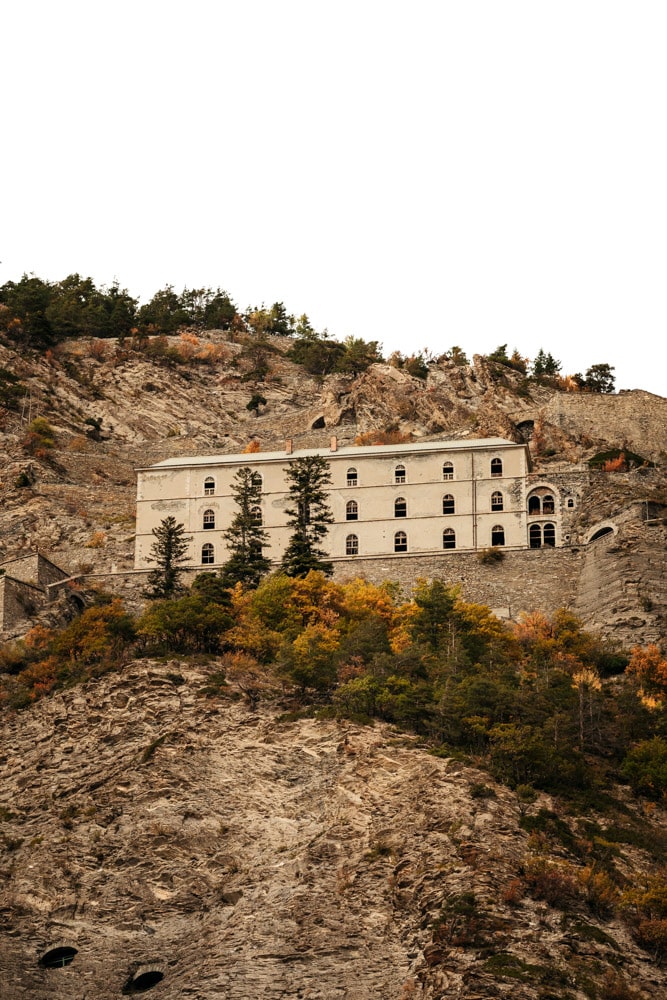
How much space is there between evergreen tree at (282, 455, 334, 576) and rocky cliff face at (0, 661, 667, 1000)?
22.7 m

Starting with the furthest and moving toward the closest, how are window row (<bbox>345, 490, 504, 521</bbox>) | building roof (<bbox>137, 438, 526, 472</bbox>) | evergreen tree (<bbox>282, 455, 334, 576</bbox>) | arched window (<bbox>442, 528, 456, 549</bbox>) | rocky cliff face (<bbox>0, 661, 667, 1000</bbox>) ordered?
1. building roof (<bbox>137, 438, 526, 472</bbox>)
2. window row (<bbox>345, 490, 504, 521</bbox>)
3. arched window (<bbox>442, 528, 456, 549</bbox>)
4. evergreen tree (<bbox>282, 455, 334, 576</bbox>)
5. rocky cliff face (<bbox>0, 661, 667, 1000</bbox>)

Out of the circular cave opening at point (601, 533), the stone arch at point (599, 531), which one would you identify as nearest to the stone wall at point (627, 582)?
the stone arch at point (599, 531)

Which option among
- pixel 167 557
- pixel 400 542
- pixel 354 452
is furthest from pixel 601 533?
pixel 167 557

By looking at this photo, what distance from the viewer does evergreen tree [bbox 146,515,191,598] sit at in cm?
8645

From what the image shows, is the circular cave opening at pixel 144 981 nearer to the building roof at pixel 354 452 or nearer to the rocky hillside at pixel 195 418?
the rocky hillside at pixel 195 418

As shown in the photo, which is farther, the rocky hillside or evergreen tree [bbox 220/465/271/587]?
the rocky hillside

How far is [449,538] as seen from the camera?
91.2 meters

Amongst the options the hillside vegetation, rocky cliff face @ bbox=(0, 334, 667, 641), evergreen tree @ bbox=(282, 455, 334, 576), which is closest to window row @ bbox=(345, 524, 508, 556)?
evergreen tree @ bbox=(282, 455, 334, 576)

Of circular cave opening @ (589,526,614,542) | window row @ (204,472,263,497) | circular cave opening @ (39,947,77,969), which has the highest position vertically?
window row @ (204,472,263,497)

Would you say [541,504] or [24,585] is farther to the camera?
[541,504]

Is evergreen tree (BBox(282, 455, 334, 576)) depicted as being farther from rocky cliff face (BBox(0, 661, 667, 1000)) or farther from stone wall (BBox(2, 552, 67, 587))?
rocky cliff face (BBox(0, 661, 667, 1000))

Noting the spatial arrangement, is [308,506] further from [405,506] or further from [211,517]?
[211,517]

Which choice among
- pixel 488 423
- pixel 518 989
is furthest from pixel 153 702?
pixel 488 423

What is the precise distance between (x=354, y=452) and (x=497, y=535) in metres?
10.6
